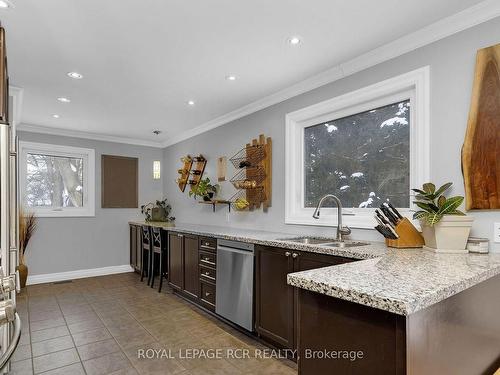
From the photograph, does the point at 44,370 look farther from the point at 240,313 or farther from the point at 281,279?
the point at 281,279

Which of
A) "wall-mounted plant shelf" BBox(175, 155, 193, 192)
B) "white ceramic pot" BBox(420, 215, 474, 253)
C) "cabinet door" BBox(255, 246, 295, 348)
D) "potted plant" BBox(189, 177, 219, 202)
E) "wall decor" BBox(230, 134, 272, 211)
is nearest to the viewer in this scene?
"white ceramic pot" BBox(420, 215, 474, 253)

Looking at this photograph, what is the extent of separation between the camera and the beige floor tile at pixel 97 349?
8.11 ft

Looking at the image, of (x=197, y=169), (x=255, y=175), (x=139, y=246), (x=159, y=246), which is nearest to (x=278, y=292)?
(x=255, y=175)

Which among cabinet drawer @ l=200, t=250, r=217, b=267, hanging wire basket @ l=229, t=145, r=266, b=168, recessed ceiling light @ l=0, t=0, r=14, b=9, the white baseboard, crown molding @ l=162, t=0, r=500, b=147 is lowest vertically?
the white baseboard

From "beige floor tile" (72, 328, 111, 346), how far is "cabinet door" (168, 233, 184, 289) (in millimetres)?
1061

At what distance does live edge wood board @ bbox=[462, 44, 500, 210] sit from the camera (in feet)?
5.91

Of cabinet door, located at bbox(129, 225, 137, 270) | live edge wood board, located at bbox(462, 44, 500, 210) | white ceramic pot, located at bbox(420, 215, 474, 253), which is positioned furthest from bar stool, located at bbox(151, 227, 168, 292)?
live edge wood board, located at bbox(462, 44, 500, 210)

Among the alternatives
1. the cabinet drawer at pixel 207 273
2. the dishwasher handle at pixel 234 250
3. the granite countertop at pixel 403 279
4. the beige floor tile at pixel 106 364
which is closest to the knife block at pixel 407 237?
the granite countertop at pixel 403 279

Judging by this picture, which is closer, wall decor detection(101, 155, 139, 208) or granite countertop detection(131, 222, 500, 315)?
granite countertop detection(131, 222, 500, 315)

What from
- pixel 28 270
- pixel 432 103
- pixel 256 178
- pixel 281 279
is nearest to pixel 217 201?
pixel 256 178

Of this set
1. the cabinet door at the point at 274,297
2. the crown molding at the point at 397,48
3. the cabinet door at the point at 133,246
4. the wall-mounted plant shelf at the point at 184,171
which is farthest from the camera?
the cabinet door at the point at 133,246

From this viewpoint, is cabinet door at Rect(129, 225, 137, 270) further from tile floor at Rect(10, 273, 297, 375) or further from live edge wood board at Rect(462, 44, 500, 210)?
live edge wood board at Rect(462, 44, 500, 210)

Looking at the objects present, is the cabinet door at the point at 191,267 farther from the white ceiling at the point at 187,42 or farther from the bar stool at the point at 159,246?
the white ceiling at the point at 187,42

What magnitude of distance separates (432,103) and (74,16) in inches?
95.0
